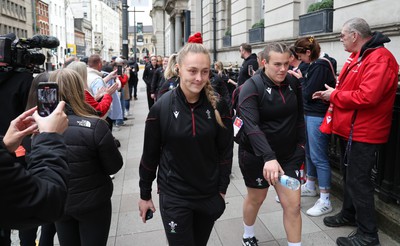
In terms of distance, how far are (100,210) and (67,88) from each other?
3.34 feet

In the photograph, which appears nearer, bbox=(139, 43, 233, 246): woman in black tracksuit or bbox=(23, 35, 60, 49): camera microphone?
bbox=(139, 43, 233, 246): woman in black tracksuit

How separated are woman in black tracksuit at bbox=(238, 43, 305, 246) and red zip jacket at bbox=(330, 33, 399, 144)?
58 cm

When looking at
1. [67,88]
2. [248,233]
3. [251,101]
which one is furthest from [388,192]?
[67,88]

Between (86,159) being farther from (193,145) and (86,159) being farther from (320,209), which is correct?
(320,209)

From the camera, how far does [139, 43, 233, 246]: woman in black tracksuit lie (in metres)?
2.70

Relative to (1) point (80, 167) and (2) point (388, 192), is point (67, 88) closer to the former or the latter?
(1) point (80, 167)

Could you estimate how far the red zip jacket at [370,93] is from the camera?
3.58 m

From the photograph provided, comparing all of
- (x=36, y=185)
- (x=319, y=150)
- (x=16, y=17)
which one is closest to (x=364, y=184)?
(x=319, y=150)

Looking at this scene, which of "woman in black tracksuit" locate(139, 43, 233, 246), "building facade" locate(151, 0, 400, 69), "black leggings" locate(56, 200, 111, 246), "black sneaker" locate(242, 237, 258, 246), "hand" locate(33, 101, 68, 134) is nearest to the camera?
"hand" locate(33, 101, 68, 134)

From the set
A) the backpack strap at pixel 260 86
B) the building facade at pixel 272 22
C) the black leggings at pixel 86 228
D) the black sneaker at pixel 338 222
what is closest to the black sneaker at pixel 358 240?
the black sneaker at pixel 338 222

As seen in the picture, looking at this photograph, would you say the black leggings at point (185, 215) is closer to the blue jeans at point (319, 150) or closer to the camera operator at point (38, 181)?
the camera operator at point (38, 181)

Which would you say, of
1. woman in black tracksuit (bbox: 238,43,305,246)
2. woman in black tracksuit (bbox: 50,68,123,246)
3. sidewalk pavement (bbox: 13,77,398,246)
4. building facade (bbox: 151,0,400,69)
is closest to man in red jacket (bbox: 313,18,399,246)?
sidewalk pavement (bbox: 13,77,398,246)

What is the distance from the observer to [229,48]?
16.0 metres

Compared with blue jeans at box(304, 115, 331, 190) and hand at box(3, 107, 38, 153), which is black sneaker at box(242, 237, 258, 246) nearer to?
blue jeans at box(304, 115, 331, 190)
